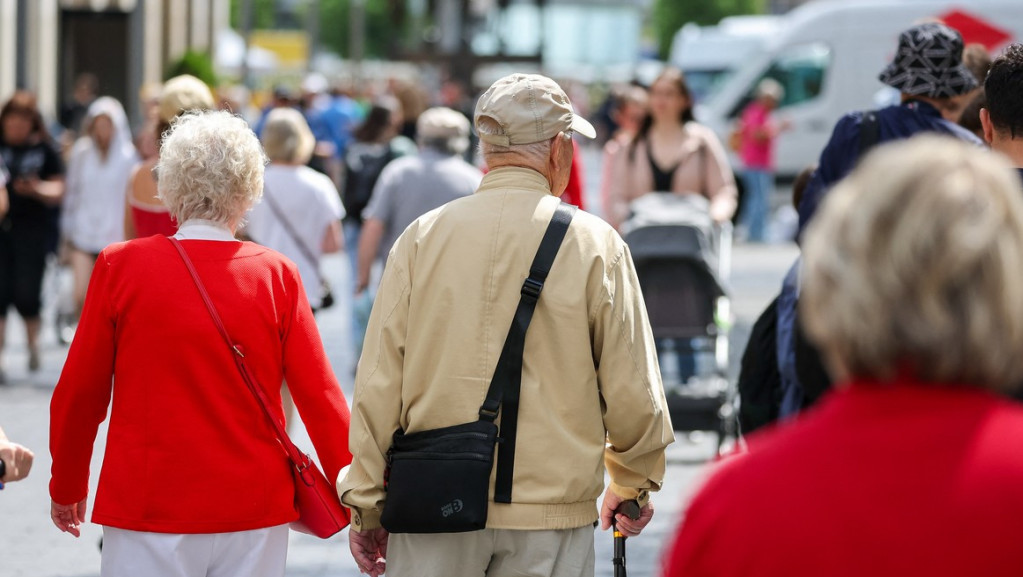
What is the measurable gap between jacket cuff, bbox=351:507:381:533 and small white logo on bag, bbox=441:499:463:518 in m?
0.24

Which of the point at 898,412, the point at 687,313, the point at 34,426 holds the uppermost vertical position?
the point at 898,412

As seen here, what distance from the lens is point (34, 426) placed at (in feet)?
29.9

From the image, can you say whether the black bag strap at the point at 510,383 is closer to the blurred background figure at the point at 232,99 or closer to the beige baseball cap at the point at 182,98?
the beige baseball cap at the point at 182,98

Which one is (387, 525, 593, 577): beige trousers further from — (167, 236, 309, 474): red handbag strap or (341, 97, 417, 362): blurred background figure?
(341, 97, 417, 362): blurred background figure

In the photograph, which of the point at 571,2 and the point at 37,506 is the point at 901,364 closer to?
the point at 37,506

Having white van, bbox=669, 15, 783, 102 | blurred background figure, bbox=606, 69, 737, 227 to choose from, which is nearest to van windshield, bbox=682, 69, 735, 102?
white van, bbox=669, 15, 783, 102

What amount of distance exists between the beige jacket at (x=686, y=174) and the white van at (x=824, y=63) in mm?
13826

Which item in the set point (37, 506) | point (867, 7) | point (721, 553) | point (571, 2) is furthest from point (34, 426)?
point (571, 2)

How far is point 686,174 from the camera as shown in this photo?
8.70 m

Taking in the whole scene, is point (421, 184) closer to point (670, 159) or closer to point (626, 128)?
point (670, 159)

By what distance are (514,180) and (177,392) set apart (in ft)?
3.05

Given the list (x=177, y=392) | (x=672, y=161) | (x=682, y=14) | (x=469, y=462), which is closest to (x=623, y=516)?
(x=469, y=462)

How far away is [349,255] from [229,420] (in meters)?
7.91

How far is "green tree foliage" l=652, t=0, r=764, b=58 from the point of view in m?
86.7
